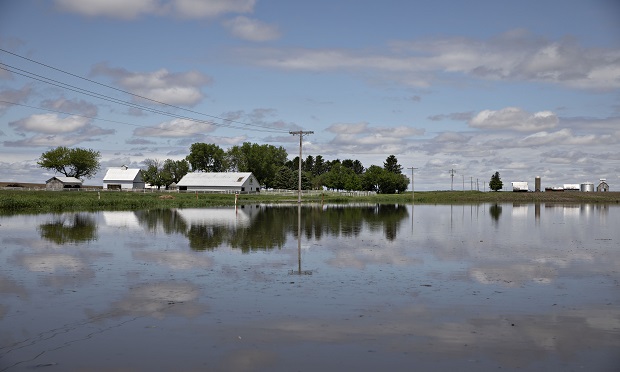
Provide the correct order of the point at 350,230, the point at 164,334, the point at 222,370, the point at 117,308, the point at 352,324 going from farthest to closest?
the point at 350,230 → the point at 117,308 → the point at 352,324 → the point at 164,334 → the point at 222,370

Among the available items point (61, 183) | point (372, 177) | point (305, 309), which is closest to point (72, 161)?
point (61, 183)

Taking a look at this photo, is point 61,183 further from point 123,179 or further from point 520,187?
point 520,187

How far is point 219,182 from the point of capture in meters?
142

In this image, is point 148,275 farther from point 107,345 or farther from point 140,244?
point 140,244

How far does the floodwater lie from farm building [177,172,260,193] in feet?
380

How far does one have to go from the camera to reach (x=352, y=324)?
1080 cm

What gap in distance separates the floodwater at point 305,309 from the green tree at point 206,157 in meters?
152

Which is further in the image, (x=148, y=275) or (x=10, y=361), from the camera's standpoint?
(x=148, y=275)

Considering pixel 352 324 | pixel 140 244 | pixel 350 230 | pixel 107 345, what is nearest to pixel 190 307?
pixel 107 345

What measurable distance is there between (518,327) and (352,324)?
3.38 metres

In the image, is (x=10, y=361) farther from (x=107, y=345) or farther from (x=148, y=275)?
(x=148, y=275)

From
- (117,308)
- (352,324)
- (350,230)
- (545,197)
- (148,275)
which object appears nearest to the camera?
(352,324)

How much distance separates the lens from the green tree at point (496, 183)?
637 feet

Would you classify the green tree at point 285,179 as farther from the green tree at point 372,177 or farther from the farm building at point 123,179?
the farm building at point 123,179
